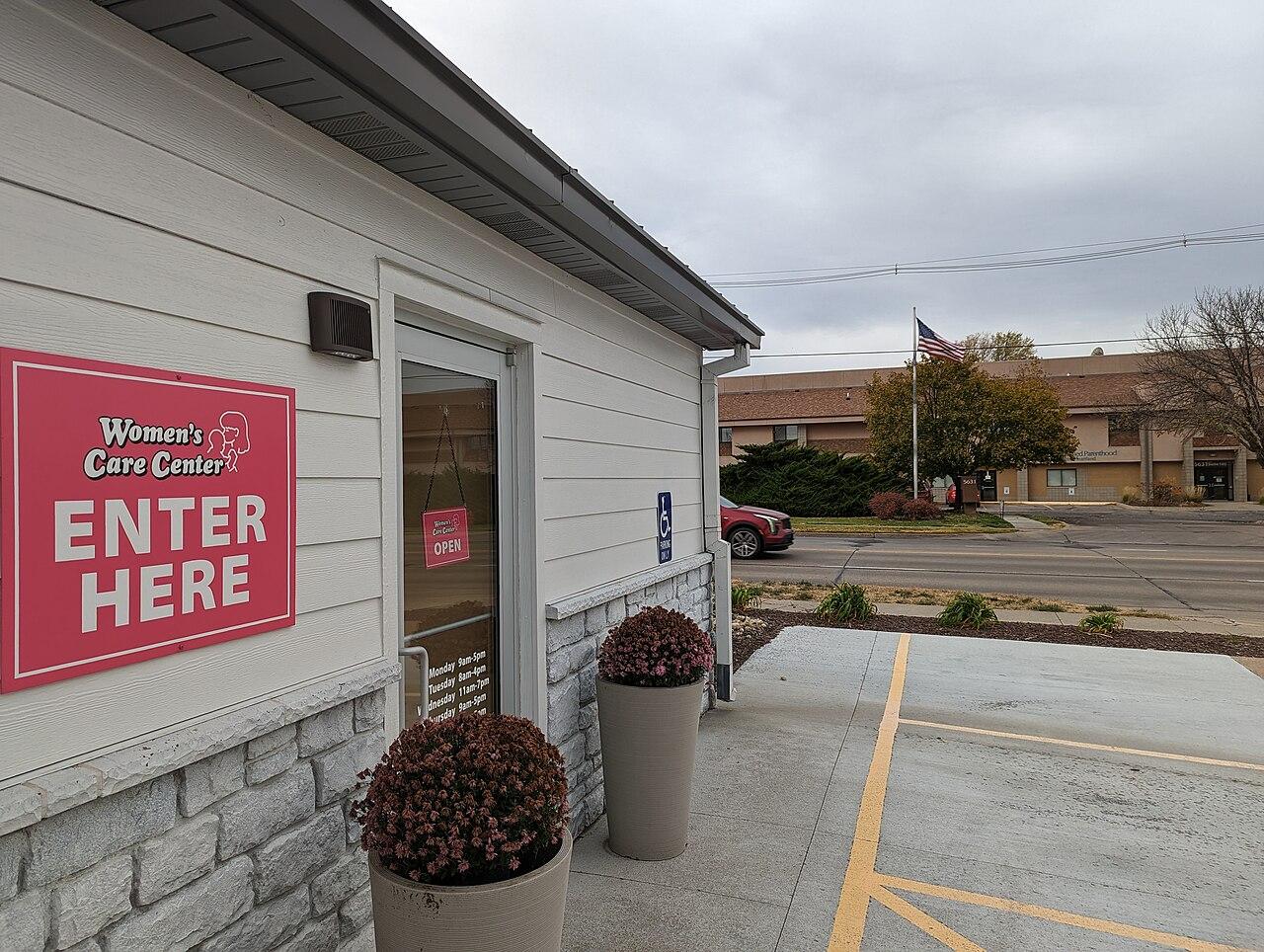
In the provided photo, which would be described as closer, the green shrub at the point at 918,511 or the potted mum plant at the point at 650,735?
the potted mum plant at the point at 650,735

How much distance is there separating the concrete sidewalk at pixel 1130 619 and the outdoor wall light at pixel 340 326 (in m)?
9.27

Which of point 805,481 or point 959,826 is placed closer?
point 959,826

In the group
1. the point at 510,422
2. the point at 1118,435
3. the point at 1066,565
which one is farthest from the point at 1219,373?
the point at 510,422

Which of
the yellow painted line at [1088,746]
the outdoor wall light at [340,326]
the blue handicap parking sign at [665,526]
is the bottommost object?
the yellow painted line at [1088,746]

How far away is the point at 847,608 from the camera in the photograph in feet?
37.0

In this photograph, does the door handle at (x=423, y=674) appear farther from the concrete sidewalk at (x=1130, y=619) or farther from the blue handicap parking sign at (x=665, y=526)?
the concrete sidewalk at (x=1130, y=619)

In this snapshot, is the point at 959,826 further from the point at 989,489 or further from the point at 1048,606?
the point at 989,489

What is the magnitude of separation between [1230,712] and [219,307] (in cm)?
799

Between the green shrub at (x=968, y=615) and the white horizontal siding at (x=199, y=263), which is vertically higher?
the white horizontal siding at (x=199, y=263)

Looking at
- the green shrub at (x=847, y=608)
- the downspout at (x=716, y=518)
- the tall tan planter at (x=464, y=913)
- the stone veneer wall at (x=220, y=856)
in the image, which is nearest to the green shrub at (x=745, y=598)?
the green shrub at (x=847, y=608)

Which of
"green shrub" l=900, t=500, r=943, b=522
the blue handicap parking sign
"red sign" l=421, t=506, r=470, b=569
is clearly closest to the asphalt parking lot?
the blue handicap parking sign

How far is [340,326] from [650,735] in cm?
253

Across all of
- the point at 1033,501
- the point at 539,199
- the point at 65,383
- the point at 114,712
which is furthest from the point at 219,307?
the point at 1033,501

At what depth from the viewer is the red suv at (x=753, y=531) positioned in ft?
63.2
